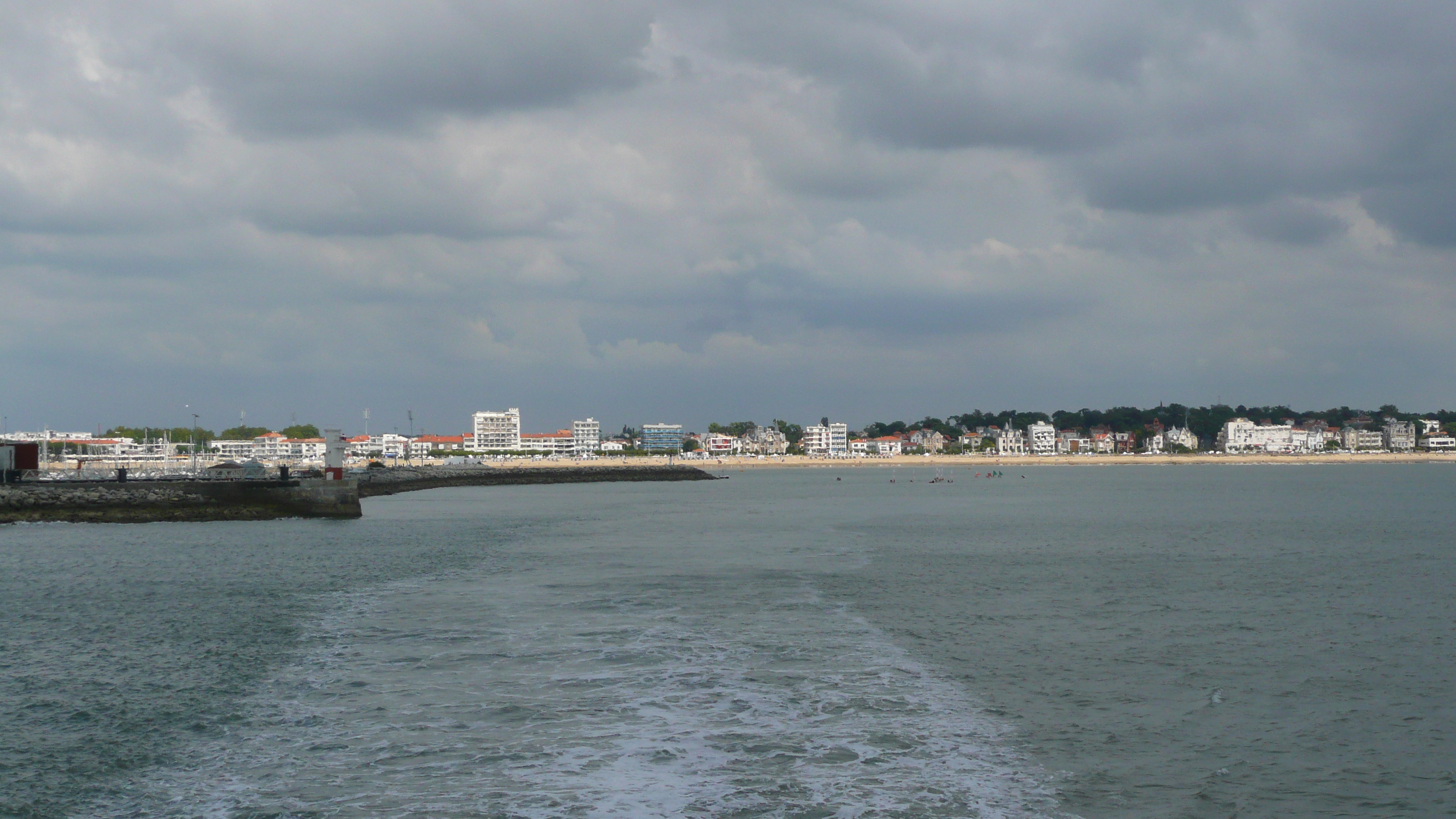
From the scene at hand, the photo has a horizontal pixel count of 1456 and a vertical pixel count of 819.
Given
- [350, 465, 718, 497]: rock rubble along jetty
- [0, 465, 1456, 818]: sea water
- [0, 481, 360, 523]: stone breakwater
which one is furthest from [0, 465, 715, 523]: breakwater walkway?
[350, 465, 718, 497]: rock rubble along jetty

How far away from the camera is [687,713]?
13.6 meters

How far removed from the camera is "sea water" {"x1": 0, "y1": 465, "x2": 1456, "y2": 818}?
1054cm

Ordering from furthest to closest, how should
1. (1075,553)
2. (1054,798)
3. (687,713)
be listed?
(1075,553) → (687,713) → (1054,798)

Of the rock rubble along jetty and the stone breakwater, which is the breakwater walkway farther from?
the rock rubble along jetty

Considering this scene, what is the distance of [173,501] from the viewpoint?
179 ft

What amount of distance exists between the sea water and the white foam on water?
0.20 feet

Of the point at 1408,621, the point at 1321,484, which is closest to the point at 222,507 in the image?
the point at 1408,621

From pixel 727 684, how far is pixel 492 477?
4571 inches

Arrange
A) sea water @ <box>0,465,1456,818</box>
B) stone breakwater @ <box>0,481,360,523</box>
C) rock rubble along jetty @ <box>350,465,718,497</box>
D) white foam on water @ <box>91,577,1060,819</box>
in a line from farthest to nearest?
rock rubble along jetty @ <box>350,465,718,497</box>, stone breakwater @ <box>0,481,360,523</box>, sea water @ <box>0,465,1456,818</box>, white foam on water @ <box>91,577,1060,819</box>

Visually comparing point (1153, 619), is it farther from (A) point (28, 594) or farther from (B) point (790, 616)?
(A) point (28, 594)

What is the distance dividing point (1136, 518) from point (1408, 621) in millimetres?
36744

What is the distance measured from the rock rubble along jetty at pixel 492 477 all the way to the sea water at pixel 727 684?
6129 cm

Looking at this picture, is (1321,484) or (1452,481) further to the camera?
(1452,481)

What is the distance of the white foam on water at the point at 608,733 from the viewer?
10.2m
